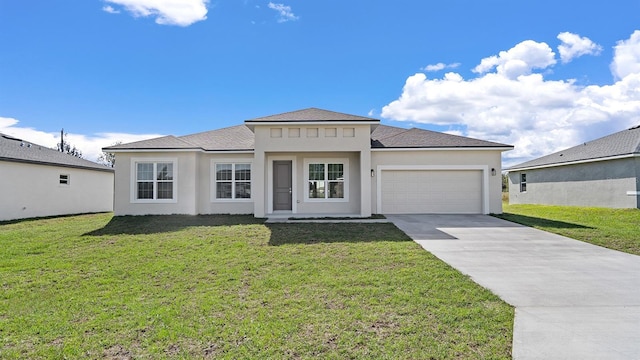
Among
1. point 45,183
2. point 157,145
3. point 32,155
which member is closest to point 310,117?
point 157,145

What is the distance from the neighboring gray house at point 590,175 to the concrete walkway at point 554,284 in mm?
10373

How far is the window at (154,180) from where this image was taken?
1469 cm

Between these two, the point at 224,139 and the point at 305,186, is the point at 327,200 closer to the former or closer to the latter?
the point at 305,186

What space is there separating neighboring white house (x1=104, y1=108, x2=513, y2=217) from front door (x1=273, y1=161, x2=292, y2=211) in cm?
4

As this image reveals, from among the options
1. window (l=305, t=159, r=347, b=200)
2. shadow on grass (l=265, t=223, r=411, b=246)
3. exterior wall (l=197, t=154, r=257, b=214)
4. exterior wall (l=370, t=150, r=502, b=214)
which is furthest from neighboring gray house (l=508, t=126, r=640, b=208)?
exterior wall (l=197, t=154, r=257, b=214)

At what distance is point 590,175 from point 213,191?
65.7 ft

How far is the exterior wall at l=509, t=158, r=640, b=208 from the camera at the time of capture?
16.3 metres

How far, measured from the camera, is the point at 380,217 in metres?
13.4

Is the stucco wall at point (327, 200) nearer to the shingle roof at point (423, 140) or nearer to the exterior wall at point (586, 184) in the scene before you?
the shingle roof at point (423, 140)

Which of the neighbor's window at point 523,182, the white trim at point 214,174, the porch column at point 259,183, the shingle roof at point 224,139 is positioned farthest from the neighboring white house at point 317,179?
the neighbor's window at point 523,182

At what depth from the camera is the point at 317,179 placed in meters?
14.8

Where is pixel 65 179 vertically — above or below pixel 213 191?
above

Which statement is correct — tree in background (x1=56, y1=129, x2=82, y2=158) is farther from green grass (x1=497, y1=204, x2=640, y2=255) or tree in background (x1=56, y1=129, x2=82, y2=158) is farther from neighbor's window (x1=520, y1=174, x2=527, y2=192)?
green grass (x1=497, y1=204, x2=640, y2=255)

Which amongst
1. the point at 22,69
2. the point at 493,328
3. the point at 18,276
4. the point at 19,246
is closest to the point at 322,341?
the point at 493,328
